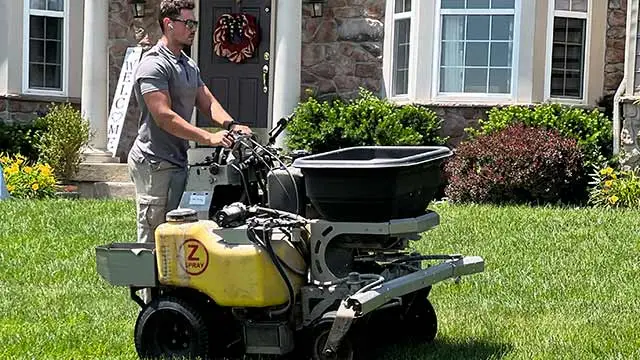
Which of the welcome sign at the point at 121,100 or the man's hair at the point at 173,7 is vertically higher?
the man's hair at the point at 173,7

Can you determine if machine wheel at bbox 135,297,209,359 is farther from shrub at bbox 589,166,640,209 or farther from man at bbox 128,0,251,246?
shrub at bbox 589,166,640,209

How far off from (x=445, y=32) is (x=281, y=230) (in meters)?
8.70

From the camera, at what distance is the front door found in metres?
14.8

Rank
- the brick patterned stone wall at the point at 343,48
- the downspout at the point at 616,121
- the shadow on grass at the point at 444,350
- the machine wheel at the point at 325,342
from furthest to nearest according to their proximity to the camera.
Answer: the brick patterned stone wall at the point at 343,48 → the downspout at the point at 616,121 → the shadow on grass at the point at 444,350 → the machine wheel at the point at 325,342

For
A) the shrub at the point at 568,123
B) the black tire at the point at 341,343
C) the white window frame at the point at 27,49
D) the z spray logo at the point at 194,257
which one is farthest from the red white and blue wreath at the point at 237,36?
the black tire at the point at 341,343

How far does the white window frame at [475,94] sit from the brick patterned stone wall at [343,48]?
791 mm

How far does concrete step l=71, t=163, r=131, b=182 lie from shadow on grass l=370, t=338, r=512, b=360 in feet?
28.0

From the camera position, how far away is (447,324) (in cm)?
624

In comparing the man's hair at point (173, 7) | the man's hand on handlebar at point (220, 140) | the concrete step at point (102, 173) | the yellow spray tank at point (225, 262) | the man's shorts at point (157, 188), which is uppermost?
the man's hair at point (173, 7)

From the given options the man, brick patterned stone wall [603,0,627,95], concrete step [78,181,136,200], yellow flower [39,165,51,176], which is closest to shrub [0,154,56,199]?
yellow flower [39,165,51,176]

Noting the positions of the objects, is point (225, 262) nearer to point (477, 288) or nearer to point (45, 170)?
point (477, 288)

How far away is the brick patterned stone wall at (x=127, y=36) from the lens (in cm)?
1478

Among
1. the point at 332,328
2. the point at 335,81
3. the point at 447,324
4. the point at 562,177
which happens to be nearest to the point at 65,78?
the point at 335,81

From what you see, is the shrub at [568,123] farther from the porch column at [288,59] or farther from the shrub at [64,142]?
the shrub at [64,142]
